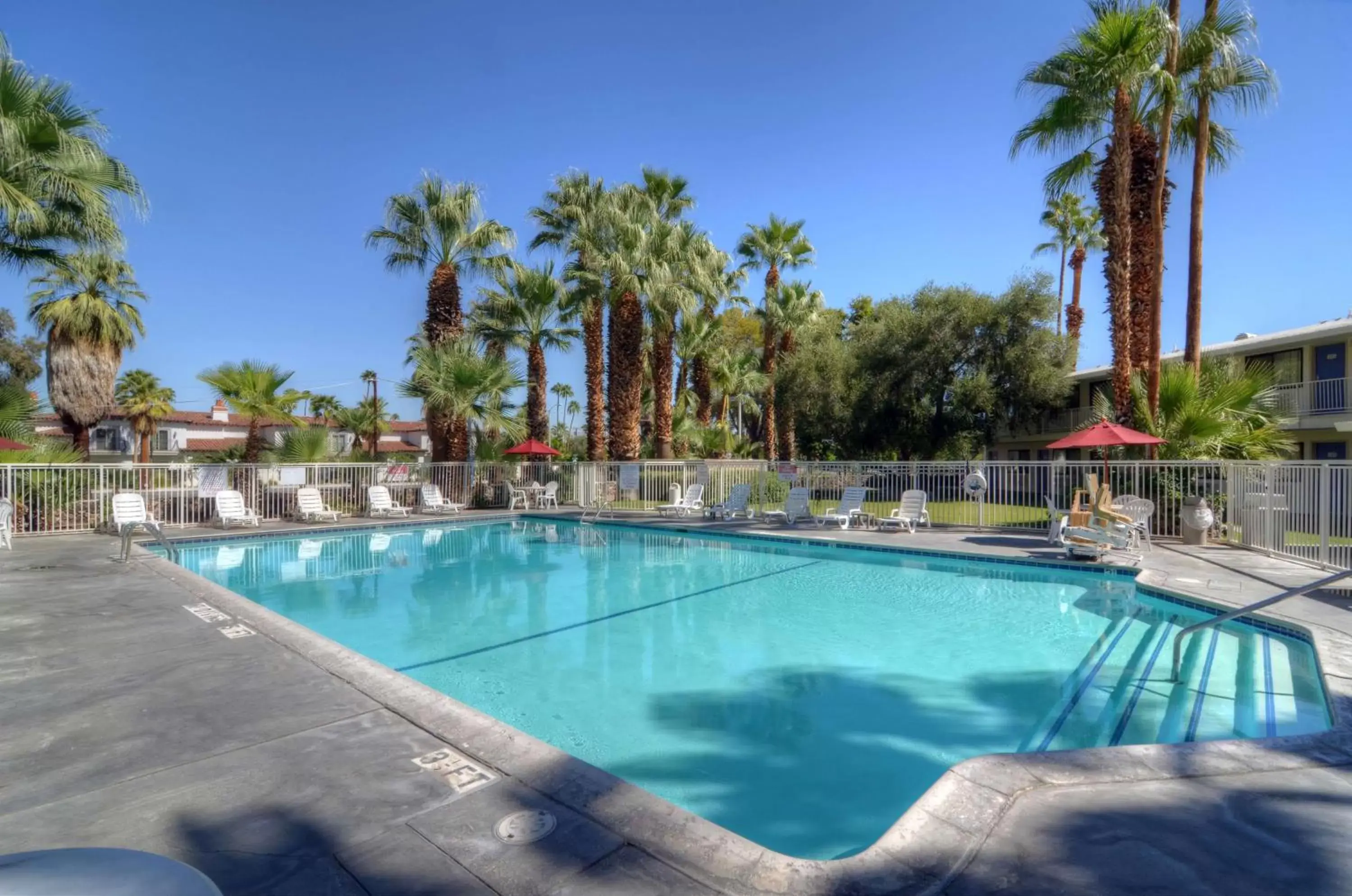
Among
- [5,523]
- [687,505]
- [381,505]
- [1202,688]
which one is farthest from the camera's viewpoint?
[381,505]

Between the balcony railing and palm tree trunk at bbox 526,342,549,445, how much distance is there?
23.1m

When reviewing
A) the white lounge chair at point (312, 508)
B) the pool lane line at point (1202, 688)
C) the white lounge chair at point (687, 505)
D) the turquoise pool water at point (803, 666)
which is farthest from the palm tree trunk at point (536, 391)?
the pool lane line at point (1202, 688)

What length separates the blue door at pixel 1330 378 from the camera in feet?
68.3

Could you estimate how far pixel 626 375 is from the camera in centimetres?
2277

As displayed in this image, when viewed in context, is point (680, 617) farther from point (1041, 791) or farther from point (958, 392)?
point (958, 392)

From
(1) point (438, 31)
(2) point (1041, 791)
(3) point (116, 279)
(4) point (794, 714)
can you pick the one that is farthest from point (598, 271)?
(2) point (1041, 791)

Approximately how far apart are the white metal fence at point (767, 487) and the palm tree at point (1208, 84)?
3.56m

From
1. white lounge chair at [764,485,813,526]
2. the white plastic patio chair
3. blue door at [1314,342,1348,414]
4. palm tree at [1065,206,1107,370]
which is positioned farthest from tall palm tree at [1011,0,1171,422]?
palm tree at [1065,206,1107,370]

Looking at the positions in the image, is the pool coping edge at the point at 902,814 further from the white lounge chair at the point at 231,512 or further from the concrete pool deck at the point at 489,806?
the white lounge chair at the point at 231,512

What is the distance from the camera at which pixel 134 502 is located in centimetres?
1473

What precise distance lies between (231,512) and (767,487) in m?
13.6

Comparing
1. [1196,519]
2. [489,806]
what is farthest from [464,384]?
[489,806]

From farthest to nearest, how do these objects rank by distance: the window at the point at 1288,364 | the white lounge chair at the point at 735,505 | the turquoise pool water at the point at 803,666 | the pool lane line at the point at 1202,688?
1. the window at the point at 1288,364
2. the white lounge chair at the point at 735,505
3. the pool lane line at the point at 1202,688
4. the turquoise pool water at the point at 803,666

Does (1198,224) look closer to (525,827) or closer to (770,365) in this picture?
(770,365)
